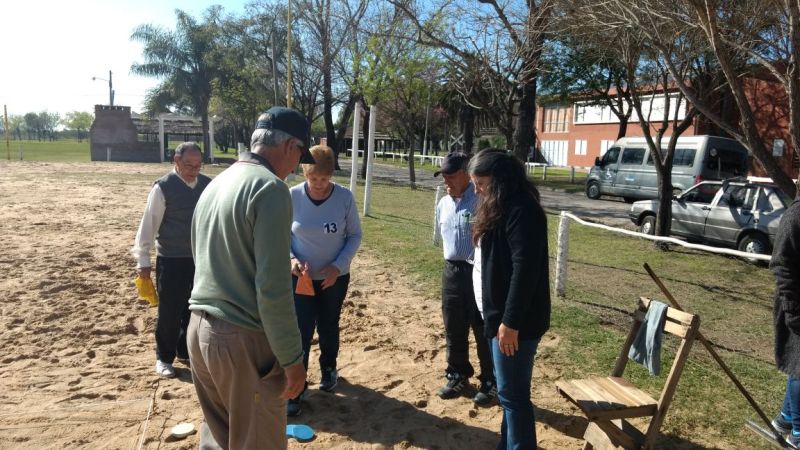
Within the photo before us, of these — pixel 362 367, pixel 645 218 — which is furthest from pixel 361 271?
pixel 645 218

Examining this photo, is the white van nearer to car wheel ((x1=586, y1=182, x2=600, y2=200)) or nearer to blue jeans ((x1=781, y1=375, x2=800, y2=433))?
car wheel ((x1=586, y1=182, x2=600, y2=200))

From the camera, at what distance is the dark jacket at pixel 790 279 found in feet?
9.14

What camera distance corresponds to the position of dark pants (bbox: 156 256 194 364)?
4.23 metres

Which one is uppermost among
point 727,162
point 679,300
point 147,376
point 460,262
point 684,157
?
point 684,157

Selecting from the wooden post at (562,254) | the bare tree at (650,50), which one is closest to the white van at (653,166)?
the bare tree at (650,50)

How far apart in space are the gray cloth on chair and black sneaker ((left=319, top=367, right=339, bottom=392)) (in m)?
2.05

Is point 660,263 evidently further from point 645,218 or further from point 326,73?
point 326,73

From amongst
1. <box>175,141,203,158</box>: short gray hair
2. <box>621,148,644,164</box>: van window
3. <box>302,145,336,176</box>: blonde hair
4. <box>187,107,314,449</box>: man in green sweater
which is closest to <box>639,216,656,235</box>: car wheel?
<box>621,148,644,164</box>: van window

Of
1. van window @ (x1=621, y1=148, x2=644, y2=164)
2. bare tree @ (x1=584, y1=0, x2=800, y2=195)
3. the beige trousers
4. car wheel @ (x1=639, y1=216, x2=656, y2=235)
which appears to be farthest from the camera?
van window @ (x1=621, y1=148, x2=644, y2=164)

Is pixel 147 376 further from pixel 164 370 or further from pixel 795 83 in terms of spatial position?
pixel 795 83

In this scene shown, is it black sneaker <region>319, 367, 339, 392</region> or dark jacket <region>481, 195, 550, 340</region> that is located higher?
dark jacket <region>481, 195, 550, 340</region>

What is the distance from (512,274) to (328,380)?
195 centimetres

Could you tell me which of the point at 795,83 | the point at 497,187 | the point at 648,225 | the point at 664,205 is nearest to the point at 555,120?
the point at 648,225

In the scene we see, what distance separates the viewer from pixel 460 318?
398 centimetres
